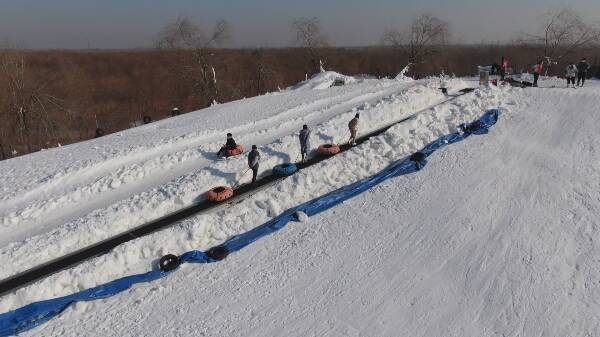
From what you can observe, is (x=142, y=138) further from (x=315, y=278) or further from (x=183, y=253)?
(x=315, y=278)

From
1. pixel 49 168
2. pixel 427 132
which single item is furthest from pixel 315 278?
pixel 49 168

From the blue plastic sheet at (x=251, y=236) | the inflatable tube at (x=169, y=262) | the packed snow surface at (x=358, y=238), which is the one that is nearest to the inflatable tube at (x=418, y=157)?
the blue plastic sheet at (x=251, y=236)

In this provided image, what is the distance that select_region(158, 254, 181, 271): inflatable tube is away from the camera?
33.3ft

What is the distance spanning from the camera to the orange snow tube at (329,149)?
1579 cm

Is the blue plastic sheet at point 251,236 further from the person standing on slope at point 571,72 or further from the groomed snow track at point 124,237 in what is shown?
the person standing on slope at point 571,72

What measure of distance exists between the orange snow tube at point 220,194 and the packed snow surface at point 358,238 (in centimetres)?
61

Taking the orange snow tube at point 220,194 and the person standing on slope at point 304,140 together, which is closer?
the orange snow tube at point 220,194

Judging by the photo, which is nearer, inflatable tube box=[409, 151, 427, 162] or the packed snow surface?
the packed snow surface

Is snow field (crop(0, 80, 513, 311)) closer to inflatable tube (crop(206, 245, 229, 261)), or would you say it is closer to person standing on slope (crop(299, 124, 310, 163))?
inflatable tube (crop(206, 245, 229, 261))

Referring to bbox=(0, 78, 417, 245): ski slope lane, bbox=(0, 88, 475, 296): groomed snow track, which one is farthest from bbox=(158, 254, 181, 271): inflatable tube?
bbox=(0, 78, 417, 245): ski slope lane

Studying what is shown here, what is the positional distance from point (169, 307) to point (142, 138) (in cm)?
1171

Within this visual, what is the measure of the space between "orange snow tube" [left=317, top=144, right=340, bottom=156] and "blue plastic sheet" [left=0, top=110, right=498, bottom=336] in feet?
6.86

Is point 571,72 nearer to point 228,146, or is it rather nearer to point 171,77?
point 228,146

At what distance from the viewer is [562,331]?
848 centimetres
